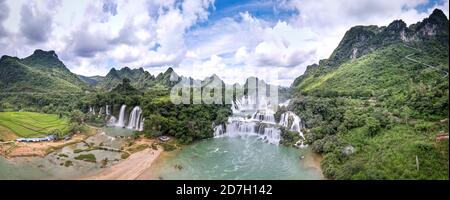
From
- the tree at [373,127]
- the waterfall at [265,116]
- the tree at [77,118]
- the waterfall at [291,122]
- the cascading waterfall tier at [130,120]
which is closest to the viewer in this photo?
the tree at [373,127]

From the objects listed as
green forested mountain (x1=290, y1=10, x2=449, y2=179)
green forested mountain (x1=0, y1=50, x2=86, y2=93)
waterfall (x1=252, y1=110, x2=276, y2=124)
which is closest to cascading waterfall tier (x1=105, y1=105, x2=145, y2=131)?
waterfall (x1=252, y1=110, x2=276, y2=124)

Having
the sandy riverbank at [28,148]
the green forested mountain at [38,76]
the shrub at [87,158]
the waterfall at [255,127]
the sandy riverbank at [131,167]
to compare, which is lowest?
the sandy riverbank at [131,167]

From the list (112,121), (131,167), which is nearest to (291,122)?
(131,167)

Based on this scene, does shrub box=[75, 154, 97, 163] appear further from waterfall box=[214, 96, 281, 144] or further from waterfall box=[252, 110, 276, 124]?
waterfall box=[252, 110, 276, 124]

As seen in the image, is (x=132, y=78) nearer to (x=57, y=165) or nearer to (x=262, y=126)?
(x=262, y=126)

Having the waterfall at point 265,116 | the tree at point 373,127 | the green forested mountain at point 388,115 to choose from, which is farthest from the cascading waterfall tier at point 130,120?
the tree at point 373,127

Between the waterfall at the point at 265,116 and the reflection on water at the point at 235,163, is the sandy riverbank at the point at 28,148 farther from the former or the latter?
the waterfall at the point at 265,116

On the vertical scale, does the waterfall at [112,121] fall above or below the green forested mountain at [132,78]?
below
